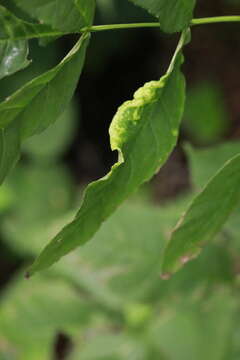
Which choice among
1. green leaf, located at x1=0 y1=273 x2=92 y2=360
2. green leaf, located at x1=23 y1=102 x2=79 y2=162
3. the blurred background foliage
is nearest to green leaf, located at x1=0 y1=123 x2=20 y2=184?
the blurred background foliage

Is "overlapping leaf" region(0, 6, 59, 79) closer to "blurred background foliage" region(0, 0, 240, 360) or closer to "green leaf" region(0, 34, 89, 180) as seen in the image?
"green leaf" region(0, 34, 89, 180)

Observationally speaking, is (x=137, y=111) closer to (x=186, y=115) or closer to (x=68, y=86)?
(x=68, y=86)

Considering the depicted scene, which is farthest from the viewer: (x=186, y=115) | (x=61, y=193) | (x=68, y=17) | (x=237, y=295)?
(x=186, y=115)

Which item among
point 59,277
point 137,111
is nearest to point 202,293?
point 59,277

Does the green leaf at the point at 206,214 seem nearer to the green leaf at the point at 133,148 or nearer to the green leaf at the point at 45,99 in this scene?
the green leaf at the point at 133,148

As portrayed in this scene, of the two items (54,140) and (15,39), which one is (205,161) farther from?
(54,140)
